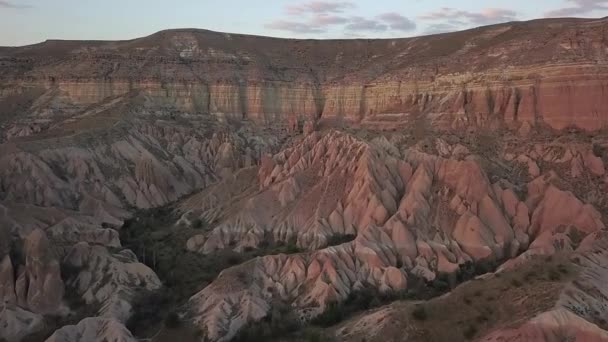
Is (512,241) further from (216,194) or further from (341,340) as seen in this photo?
(216,194)

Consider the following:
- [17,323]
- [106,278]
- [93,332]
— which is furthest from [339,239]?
[17,323]

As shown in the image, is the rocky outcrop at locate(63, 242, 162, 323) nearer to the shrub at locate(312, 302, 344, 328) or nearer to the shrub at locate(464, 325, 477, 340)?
the shrub at locate(312, 302, 344, 328)

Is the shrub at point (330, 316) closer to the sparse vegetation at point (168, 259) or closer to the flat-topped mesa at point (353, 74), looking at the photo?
the sparse vegetation at point (168, 259)

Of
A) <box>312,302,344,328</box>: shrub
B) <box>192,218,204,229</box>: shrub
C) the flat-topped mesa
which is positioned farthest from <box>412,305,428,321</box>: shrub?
the flat-topped mesa

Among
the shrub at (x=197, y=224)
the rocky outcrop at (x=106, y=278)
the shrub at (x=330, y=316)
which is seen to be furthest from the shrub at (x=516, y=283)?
the shrub at (x=197, y=224)

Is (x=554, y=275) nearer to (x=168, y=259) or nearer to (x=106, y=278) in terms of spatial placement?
(x=106, y=278)
